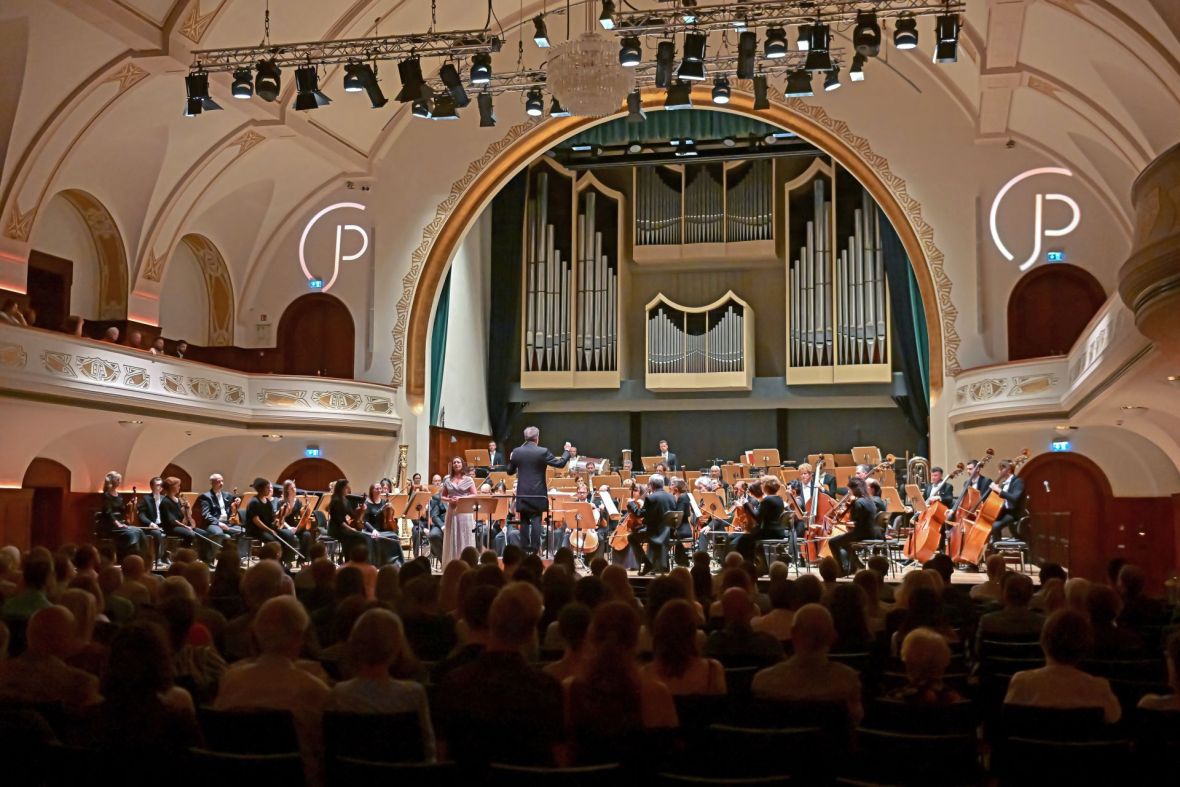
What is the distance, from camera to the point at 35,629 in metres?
3.43

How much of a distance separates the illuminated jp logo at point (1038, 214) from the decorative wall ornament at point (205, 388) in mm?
11215

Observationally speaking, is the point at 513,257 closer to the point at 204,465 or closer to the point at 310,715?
the point at 204,465

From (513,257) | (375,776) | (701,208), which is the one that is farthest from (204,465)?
(375,776)

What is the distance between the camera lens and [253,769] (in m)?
2.68

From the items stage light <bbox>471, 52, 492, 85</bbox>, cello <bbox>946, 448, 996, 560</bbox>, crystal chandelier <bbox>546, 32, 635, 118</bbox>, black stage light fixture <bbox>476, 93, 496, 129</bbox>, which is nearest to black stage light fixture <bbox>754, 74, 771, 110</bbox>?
crystal chandelier <bbox>546, 32, 635, 118</bbox>

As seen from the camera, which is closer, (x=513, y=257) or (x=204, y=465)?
(x=204, y=465)

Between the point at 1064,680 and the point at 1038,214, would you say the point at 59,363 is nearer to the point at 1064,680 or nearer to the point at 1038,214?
the point at 1064,680

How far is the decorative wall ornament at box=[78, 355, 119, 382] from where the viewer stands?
43.2 ft

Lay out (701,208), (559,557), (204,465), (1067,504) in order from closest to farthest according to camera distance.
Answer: (559,557) < (1067,504) < (204,465) < (701,208)

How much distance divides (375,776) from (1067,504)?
46.8 feet

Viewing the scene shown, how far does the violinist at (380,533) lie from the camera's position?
12391mm

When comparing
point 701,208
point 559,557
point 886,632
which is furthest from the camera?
point 701,208

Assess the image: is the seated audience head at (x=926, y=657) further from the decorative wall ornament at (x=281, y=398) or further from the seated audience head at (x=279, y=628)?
the decorative wall ornament at (x=281, y=398)

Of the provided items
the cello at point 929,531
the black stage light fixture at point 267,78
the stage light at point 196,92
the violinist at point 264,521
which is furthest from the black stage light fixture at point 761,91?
the violinist at point 264,521
